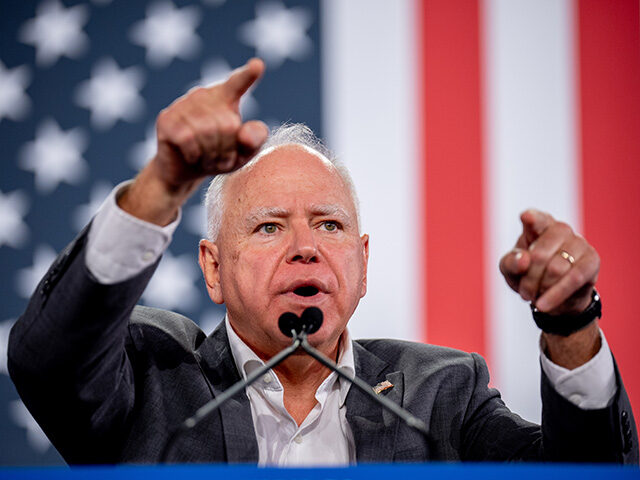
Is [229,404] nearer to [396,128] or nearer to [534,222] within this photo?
[534,222]

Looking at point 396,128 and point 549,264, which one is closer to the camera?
point 549,264

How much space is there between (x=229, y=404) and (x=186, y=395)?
96 mm

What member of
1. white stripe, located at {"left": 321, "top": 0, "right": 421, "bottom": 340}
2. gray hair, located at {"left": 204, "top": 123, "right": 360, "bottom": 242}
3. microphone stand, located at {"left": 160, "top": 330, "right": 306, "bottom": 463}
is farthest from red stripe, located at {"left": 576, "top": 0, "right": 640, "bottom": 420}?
microphone stand, located at {"left": 160, "top": 330, "right": 306, "bottom": 463}

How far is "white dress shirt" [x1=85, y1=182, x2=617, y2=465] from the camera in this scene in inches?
43.6

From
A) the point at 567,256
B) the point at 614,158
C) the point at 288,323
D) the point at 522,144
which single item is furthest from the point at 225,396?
the point at 614,158

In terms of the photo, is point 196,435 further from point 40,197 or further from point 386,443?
point 40,197

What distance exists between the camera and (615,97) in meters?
2.58

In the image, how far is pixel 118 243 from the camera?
110cm

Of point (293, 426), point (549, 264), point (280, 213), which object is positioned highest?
point (280, 213)

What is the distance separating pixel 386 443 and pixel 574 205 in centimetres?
143

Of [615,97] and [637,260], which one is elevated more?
[615,97]

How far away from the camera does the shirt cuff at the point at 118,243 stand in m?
1.10

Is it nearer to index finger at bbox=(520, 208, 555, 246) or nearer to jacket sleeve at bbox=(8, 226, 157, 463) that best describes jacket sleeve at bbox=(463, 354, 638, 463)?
index finger at bbox=(520, 208, 555, 246)

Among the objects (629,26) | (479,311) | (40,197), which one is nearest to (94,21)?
(40,197)
